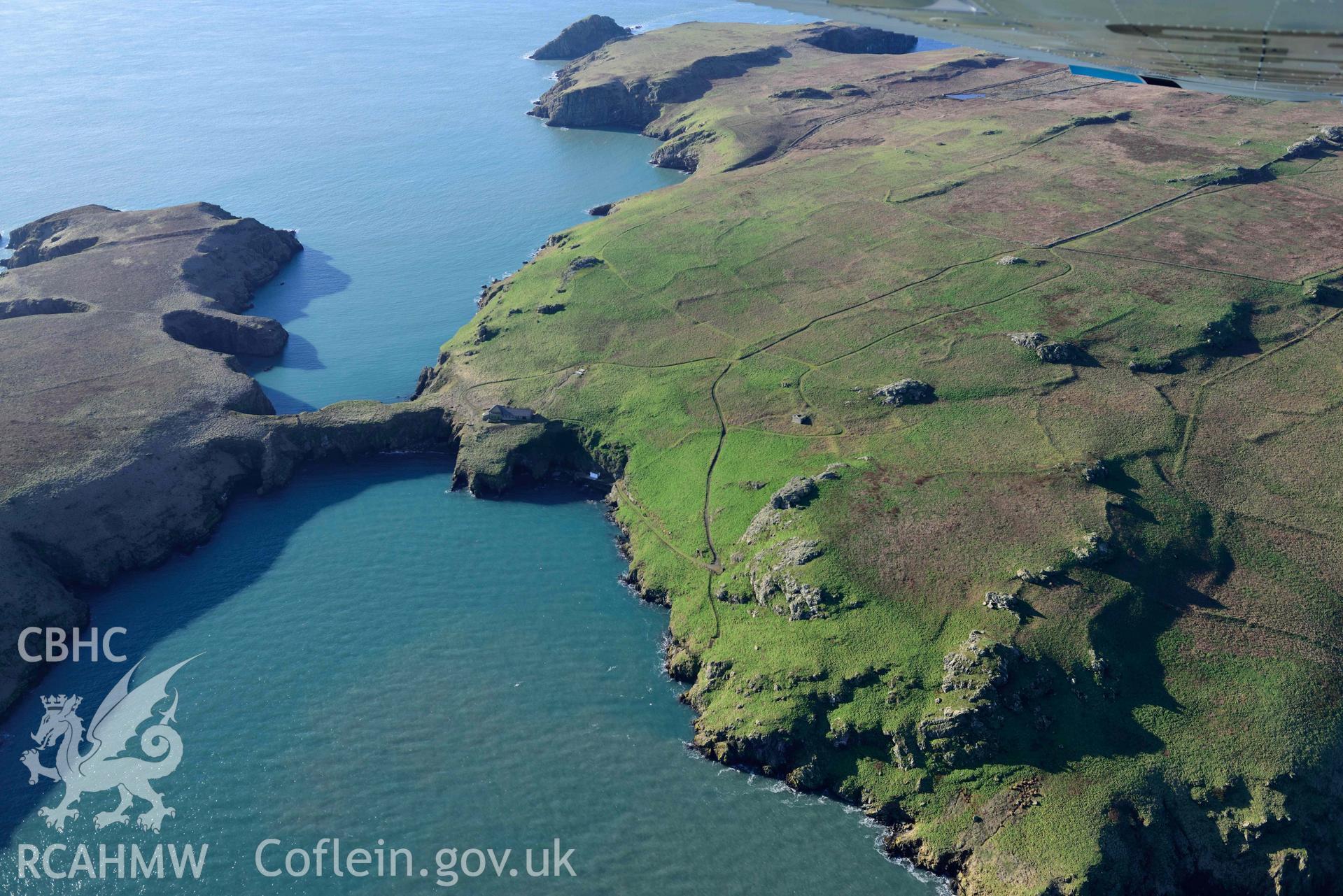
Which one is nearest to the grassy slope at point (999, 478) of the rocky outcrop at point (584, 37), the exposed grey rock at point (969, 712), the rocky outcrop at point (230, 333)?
the exposed grey rock at point (969, 712)

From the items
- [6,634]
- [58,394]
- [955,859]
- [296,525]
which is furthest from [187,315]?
[955,859]

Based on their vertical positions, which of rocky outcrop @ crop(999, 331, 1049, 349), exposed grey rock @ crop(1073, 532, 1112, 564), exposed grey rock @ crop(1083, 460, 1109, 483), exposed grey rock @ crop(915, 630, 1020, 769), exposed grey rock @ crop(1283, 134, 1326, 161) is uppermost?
exposed grey rock @ crop(1283, 134, 1326, 161)

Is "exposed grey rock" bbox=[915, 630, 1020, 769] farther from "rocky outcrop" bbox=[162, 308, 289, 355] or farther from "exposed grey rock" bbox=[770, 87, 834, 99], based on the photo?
"exposed grey rock" bbox=[770, 87, 834, 99]

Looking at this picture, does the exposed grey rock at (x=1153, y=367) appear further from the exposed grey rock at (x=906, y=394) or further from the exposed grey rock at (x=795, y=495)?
the exposed grey rock at (x=795, y=495)

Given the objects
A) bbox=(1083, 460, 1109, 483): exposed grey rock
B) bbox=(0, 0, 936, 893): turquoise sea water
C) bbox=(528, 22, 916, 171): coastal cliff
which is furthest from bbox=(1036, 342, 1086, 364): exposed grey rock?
bbox=(528, 22, 916, 171): coastal cliff

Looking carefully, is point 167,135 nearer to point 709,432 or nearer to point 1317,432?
point 709,432
